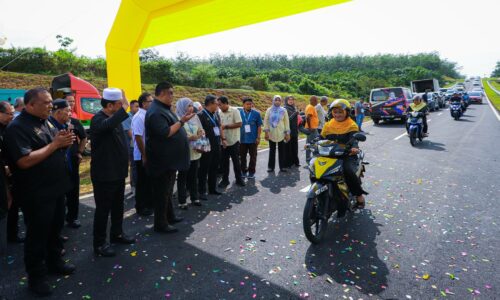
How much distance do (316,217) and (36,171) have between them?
3129 mm

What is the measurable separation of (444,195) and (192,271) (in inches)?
195

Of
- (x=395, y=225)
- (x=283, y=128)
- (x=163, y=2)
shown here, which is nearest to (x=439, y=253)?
(x=395, y=225)

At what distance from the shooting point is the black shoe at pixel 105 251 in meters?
3.85

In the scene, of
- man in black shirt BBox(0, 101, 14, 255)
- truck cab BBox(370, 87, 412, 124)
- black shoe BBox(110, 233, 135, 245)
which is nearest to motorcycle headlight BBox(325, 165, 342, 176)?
black shoe BBox(110, 233, 135, 245)

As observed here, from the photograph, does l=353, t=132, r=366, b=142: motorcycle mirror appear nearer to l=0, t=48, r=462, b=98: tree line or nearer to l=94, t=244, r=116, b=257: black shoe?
l=94, t=244, r=116, b=257: black shoe

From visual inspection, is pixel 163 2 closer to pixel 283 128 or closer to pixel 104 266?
pixel 283 128

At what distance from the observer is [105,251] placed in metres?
3.86

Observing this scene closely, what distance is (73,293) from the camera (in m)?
3.12

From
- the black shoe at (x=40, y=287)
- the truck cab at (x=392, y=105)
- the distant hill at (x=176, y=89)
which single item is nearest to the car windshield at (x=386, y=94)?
the truck cab at (x=392, y=105)

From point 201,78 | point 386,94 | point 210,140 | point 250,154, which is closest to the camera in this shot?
point 210,140

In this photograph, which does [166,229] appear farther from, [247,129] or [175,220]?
[247,129]

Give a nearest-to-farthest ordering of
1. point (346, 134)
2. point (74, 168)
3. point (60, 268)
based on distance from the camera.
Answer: point (60, 268)
point (346, 134)
point (74, 168)

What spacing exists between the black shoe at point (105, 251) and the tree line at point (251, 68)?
1733cm

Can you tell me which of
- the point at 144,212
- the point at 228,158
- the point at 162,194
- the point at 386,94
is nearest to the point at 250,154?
the point at 228,158
